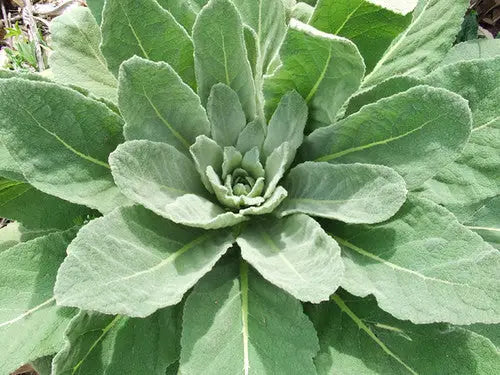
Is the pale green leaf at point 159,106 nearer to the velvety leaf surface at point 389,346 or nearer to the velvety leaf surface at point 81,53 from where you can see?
the velvety leaf surface at point 81,53

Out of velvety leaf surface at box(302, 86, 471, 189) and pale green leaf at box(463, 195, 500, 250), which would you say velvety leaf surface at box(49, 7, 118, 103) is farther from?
pale green leaf at box(463, 195, 500, 250)

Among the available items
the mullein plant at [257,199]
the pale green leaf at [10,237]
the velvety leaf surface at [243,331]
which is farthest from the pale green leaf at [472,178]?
the pale green leaf at [10,237]

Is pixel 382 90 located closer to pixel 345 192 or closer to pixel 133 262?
pixel 345 192

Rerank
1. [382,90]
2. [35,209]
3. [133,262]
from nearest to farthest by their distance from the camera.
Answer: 1. [133,262]
2. [382,90]
3. [35,209]

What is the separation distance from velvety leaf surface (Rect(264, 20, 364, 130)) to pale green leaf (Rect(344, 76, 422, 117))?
75 millimetres

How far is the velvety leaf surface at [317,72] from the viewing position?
121cm

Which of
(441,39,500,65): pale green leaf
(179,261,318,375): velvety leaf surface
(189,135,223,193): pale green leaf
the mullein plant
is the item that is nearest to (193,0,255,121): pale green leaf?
the mullein plant

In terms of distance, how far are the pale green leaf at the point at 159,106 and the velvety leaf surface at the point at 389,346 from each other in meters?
0.53

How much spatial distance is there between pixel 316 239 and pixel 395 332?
1.07 ft

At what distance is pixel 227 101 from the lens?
141cm

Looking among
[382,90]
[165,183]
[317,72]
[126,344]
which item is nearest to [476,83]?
[382,90]

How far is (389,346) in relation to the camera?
133 cm

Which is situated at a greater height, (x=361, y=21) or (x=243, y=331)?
(x=361, y=21)

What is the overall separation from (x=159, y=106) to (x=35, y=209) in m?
0.49
